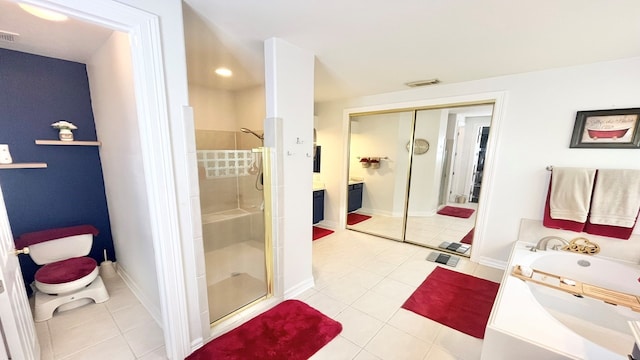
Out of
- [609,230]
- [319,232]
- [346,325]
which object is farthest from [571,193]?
[319,232]

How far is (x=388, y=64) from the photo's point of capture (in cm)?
231

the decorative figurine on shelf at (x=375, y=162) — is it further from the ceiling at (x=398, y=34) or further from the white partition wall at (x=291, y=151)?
the white partition wall at (x=291, y=151)

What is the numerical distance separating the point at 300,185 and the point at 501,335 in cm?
172

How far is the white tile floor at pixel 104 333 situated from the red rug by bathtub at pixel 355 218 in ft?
10.6

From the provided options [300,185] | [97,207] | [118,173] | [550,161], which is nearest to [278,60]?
[300,185]

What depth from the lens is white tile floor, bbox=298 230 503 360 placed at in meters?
1.70


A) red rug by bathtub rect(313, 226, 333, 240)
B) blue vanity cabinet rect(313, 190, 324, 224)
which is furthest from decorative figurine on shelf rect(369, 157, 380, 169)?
red rug by bathtub rect(313, 226, 333, 240)

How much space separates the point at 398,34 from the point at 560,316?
2592mm

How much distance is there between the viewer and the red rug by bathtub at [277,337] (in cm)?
162

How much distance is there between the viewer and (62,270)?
205cm

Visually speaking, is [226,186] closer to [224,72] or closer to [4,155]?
[224,72]

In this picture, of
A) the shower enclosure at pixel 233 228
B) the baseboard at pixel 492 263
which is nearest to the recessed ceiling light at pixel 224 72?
the shower enclosure at pixel 233 228

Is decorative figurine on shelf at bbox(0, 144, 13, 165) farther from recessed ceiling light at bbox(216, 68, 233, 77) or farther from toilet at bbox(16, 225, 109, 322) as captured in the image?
recessed ceiling light at bbox(216, 68, 233, 77)

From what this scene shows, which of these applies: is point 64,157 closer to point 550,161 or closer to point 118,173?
point 118,173
